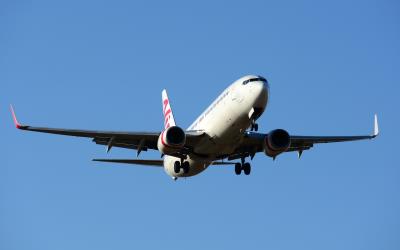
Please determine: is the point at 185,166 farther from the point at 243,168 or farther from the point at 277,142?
the point at 277,142

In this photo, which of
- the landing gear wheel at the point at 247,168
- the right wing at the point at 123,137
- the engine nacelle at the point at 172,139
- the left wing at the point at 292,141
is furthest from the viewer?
the landing gear wheel at the point at 247,168

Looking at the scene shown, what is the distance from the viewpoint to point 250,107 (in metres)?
39.7

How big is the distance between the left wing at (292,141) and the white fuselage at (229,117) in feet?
5.55

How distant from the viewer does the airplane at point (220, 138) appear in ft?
132

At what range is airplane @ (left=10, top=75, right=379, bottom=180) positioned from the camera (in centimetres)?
4019

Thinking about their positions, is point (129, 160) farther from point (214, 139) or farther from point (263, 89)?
point (263, 89)

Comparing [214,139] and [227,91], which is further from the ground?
[227,91]

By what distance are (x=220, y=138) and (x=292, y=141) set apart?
739 centimetres

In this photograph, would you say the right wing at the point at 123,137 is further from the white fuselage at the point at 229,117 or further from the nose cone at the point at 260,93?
the nose cone at the point at 260,93

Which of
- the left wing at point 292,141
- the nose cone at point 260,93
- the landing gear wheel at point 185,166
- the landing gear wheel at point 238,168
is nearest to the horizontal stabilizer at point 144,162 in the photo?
the landing gear wheel at point 185,166

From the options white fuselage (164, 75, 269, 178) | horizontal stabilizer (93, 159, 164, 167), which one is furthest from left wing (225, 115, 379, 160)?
horizontal stabilizer (93, 159, 164, 167)

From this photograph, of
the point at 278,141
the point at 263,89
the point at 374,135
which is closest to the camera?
the point at 263,89

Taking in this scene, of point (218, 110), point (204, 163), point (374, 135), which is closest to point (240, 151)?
point (204, 163)

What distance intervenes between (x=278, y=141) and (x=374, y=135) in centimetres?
745
